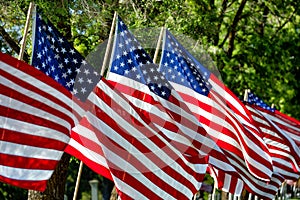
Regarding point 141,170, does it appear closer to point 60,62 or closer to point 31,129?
point 60,62

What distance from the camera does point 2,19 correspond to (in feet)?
56.9

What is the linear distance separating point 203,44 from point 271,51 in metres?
3.85

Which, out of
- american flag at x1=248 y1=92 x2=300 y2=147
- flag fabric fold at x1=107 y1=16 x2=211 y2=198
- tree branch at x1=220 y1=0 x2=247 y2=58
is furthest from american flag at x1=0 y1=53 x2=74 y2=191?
tree branch at x1=220 y1=0 x2=247 y2=58

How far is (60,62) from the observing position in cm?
1154

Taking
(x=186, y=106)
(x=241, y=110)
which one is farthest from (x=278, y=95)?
(x=186, y=106)

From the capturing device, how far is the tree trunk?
15.4m

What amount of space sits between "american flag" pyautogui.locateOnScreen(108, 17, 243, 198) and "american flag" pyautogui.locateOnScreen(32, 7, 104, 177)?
146 cm

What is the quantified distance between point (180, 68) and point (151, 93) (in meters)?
1.92

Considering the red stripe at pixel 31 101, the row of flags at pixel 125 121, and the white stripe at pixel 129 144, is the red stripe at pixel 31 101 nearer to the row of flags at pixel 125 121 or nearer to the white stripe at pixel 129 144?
the row of flags at pixel 125 121

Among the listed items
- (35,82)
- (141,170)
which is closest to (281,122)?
Answer: (141,170)

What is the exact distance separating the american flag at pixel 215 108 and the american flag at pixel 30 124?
4.78 meters

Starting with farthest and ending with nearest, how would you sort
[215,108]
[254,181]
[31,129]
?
[254,181], [215,108], [31,129]

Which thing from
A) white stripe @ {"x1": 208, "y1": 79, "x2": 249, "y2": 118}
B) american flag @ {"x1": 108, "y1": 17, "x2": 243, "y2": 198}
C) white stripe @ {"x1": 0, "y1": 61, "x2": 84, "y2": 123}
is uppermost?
white stripe @ {"x1": 208, "y1": 79, "x2": 249, "y2": 118}

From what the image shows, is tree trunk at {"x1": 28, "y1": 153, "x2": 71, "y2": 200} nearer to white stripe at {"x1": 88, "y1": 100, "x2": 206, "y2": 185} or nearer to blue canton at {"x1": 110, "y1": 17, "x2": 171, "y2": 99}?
blue canton at {"x1": 110, "y1": 17, "x2": 171, "y2": 99}
